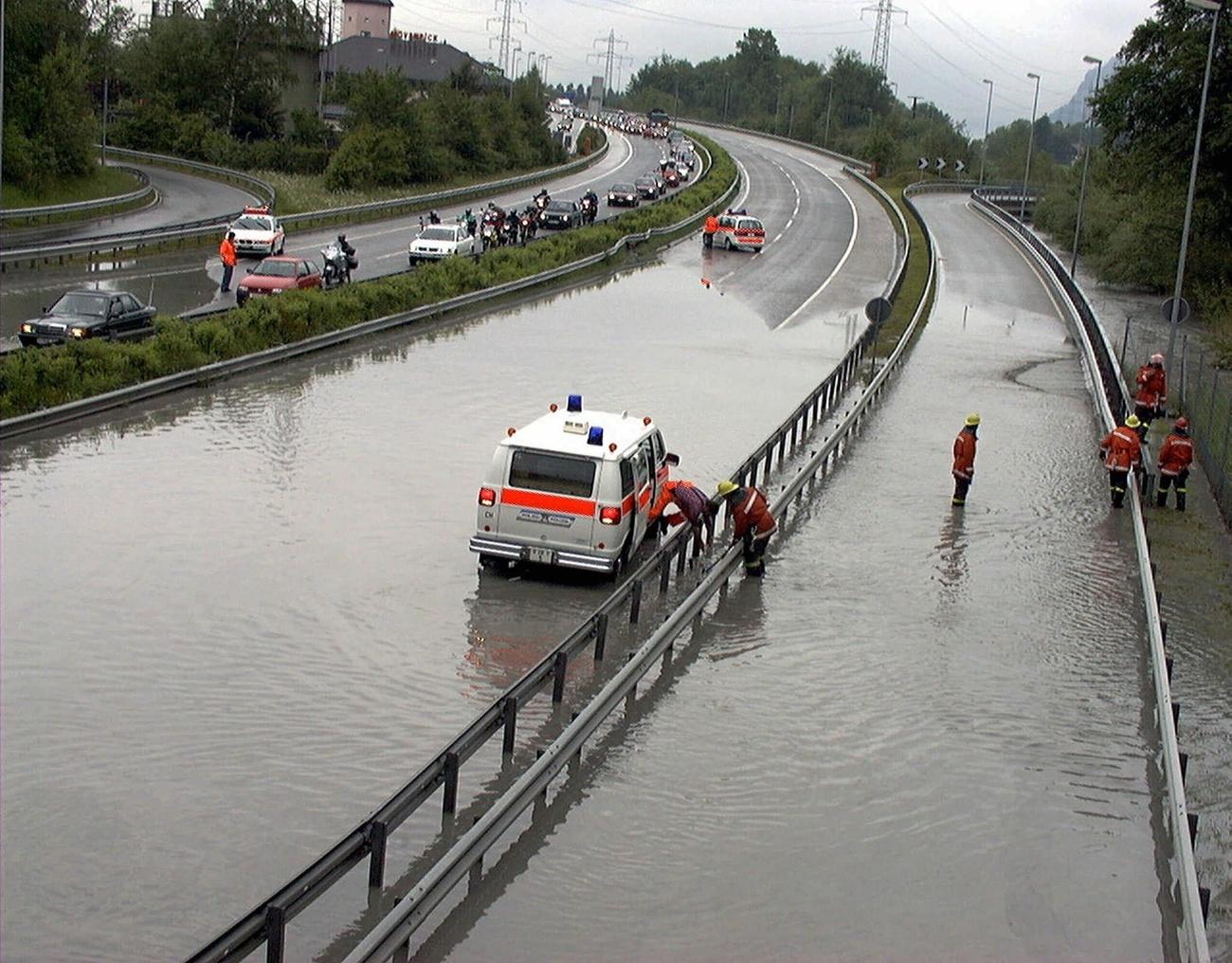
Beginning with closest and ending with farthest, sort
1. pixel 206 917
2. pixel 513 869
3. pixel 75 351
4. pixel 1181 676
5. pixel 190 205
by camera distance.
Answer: pixel 206 917, pixel 513 869, pixel 1181 676, pixel 75 351, pixel 190 205

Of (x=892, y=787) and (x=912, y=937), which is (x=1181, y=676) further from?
(x=912, y=937)

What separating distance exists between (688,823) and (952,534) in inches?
446

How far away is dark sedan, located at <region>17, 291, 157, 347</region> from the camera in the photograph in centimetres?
2955

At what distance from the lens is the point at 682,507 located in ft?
61.6

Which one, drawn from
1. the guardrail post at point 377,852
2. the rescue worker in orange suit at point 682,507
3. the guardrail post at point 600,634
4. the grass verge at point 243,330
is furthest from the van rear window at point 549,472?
the grass verge at point 243,330

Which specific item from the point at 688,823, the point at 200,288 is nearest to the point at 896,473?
the point at 688,823

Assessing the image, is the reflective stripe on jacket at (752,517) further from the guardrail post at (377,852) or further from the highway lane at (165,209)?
the highway lane at (165,209)

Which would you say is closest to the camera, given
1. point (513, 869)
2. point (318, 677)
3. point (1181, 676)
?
point (513, 869)

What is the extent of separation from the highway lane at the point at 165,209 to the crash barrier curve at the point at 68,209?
0.54m

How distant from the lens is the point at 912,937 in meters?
10.1

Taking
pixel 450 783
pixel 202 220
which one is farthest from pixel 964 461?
pixel 202 220

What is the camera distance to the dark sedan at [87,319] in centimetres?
2955

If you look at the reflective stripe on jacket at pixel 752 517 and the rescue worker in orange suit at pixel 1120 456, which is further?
the rescue worker in orange suit at pixel 1120 456

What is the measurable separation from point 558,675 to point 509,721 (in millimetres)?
1461
